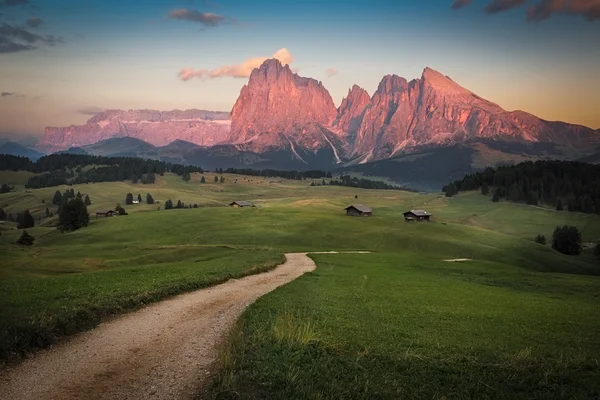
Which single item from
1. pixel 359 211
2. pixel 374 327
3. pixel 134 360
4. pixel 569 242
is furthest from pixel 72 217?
pixel 569 242

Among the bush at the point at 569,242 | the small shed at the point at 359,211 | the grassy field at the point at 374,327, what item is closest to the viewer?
the grassy field at the point at 374,327

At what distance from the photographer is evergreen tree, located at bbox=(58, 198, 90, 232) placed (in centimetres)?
15250

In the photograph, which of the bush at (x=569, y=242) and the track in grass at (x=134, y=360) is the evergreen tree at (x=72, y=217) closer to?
the track in grass at (x=134, y=360)

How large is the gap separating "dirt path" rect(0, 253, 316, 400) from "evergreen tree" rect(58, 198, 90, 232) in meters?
145

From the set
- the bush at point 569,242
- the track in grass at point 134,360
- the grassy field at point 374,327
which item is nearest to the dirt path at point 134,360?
the track in grass at point 134,360

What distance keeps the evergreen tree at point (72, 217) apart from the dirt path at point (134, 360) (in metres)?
145

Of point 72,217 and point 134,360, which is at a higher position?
point 134,360

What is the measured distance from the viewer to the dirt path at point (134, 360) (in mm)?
15914

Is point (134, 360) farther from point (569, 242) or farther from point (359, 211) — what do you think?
point (569, 242)

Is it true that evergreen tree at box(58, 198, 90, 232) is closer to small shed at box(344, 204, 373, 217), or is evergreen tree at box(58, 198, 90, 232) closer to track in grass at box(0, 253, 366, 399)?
small shed at box(344, 204, 373, 217)

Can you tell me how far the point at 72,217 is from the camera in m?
153

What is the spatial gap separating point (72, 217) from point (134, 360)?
155352 millimetres

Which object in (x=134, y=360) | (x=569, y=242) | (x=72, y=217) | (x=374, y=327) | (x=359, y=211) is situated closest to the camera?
(x=134, y=360)

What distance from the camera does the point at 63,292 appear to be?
2992 centimetres
